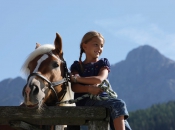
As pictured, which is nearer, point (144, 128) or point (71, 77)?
point (71, 77)


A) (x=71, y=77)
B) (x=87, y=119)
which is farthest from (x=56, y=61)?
(x=87, y=119)

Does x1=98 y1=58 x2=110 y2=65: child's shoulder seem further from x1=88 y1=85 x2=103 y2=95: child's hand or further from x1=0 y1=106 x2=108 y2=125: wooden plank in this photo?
x1=0 y1=106 x2=108 y2=125: wooden plank

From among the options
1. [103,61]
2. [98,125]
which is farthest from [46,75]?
[98,125]

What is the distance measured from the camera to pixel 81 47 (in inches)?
206

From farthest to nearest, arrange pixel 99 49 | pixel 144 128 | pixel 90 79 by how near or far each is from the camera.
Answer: pixel 144 128, pixel 99 49, pixel 90 79

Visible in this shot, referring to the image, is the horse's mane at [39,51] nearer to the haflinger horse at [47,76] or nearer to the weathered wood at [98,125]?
the haflinger horse at [47,76]

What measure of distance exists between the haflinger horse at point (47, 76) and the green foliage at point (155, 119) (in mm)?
150245

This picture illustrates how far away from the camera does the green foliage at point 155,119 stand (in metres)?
154

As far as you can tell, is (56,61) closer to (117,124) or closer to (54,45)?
(54,45)

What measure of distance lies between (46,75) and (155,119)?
159 meters

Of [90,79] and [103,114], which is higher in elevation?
[90,79]

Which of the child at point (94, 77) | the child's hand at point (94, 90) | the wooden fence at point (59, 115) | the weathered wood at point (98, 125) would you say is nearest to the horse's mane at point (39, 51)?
the child at point (94, 77)

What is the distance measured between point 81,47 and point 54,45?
0.34 m

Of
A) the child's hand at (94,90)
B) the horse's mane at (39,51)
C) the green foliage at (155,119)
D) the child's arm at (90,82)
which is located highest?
the green foliage at (155,119)
